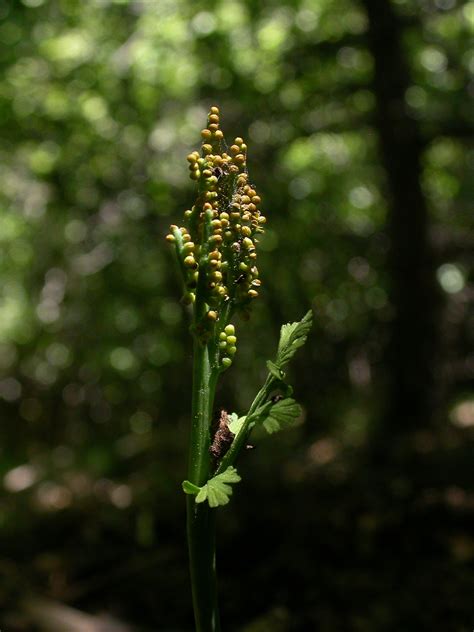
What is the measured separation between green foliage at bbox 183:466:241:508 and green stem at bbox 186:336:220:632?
0.03 meters

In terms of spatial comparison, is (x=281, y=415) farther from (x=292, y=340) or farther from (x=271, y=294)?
(x=271, y=294)

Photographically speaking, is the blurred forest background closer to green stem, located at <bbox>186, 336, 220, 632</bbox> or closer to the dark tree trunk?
the dark tree trunk

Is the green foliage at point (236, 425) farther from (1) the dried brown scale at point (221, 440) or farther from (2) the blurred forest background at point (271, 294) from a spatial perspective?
(2) the blurred forest background at point (271, 294)

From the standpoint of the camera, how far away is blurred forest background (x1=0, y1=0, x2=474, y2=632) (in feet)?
13.0

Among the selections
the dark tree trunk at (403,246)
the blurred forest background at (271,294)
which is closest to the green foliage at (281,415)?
the blurred forest background at (271,294)

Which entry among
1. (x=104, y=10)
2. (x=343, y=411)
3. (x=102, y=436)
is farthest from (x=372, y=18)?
(x=102, y=436)

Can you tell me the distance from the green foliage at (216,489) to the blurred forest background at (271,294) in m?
2.45

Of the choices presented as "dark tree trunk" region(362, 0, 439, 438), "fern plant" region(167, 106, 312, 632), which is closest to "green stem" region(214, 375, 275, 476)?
"fern plant" region(167, 106, 312, 632)

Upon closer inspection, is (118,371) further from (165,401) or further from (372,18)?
(372,18)

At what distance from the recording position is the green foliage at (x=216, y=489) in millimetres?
1040

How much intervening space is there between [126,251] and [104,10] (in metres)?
2.20

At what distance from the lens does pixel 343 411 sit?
6.37 meters

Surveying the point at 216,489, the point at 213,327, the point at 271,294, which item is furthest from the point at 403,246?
the point at 216,489

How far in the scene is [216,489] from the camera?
1.07 m
